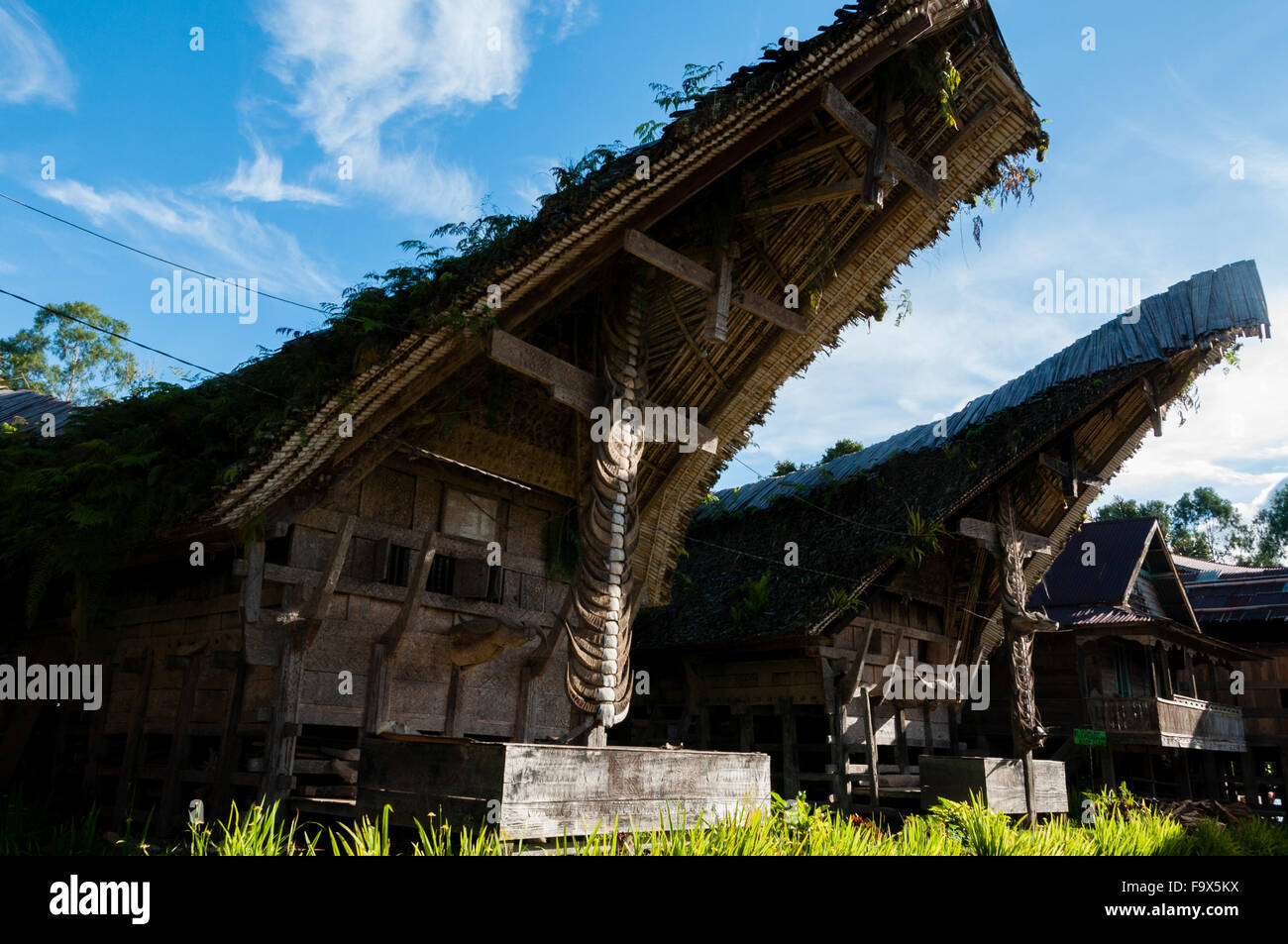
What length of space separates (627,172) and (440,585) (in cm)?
514

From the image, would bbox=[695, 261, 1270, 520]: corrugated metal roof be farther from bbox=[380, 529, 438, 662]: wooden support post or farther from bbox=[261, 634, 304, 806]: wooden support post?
bbox=[261, 634, 304, 806]: wooden support post

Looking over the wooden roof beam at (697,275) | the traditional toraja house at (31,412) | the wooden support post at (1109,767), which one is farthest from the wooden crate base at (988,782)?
the traditional toraja house at (31,412)

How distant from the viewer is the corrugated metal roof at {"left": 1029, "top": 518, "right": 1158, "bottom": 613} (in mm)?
20953

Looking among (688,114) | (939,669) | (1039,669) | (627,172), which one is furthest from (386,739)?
(1039,669)

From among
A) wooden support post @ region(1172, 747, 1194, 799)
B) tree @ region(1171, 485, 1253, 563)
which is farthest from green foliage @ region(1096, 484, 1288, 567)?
wooden support post @ region(1172, 747, 1194, 799)

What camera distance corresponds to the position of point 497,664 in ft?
35.3

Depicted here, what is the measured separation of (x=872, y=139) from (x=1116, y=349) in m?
8.55

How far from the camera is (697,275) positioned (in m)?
9.06

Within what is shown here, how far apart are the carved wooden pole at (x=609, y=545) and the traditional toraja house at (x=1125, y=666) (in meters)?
13.8

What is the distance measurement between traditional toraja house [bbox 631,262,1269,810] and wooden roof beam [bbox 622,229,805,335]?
6003mm

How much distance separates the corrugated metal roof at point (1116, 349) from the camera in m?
13.7
